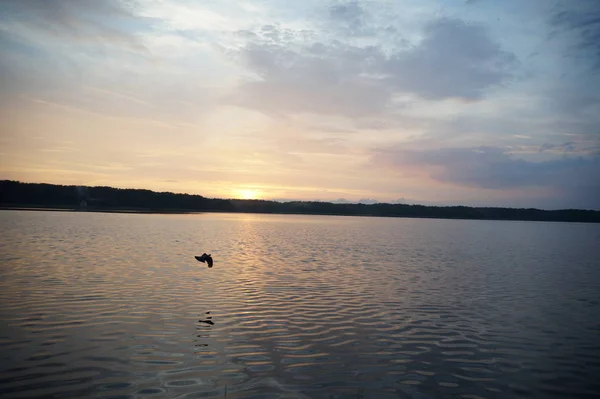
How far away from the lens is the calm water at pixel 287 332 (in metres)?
11.8

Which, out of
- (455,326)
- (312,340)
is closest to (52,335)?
(312,340)

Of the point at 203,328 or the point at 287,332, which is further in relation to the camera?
the point at 203,328

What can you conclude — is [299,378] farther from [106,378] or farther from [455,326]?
[455,326]

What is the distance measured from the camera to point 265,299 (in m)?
22.6

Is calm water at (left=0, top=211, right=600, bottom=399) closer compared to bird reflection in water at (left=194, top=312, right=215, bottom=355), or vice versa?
calm water at (left=0, top=211, right=600, bottom=399)

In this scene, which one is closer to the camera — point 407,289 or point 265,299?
point 265,299

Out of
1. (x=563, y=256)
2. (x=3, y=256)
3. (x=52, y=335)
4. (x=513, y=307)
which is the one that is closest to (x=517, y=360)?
(x=513, y=307)

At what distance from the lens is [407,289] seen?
26.8m

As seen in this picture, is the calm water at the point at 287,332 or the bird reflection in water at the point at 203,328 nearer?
A: the calm water at the point at 287,332

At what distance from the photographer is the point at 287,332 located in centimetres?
1662

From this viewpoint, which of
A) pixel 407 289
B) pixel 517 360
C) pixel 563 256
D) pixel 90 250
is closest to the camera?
pixel 517 360

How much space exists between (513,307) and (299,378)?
50.9 ft

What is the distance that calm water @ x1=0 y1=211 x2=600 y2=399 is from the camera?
11.8 m

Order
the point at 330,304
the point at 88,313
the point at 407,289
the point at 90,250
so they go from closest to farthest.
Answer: the point at 88,313 < the point at 330,304 < the point at 407,289 < the point at 90,250
